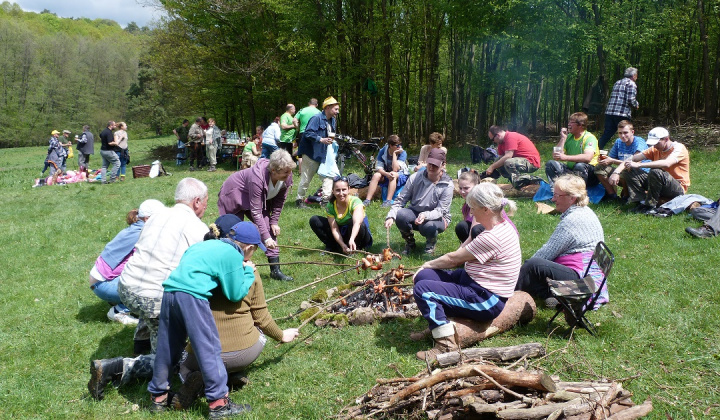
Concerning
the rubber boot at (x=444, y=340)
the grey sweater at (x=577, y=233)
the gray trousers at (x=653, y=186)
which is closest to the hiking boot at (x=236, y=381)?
the rubber boot at (x=444, y=340)

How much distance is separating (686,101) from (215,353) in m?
32.8

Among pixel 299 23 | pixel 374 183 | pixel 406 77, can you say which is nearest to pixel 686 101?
pixel 406 77

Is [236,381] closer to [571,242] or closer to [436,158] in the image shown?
[571,242]

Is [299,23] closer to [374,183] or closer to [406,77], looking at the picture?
[406,77]

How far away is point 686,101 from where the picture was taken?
1117 inches

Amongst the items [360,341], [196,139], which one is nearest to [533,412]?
[360,341]

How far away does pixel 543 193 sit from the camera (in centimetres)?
927

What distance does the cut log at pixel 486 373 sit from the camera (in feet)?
9.84

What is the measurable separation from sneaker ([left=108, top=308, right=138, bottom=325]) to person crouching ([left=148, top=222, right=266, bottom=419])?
1.90 m

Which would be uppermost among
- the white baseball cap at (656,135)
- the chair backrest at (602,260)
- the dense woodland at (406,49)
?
the dense woodland at (406,49)

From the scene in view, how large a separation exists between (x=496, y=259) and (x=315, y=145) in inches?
259

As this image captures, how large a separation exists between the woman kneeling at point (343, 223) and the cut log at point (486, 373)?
10.6 ft

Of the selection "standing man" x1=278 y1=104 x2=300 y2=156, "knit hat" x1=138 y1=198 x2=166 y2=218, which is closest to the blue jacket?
"standing man" x1=278 y1=104 x2=300 y2=156

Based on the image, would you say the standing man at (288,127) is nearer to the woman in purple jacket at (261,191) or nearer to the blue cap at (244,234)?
the woman in purple jacket at (261,191)
